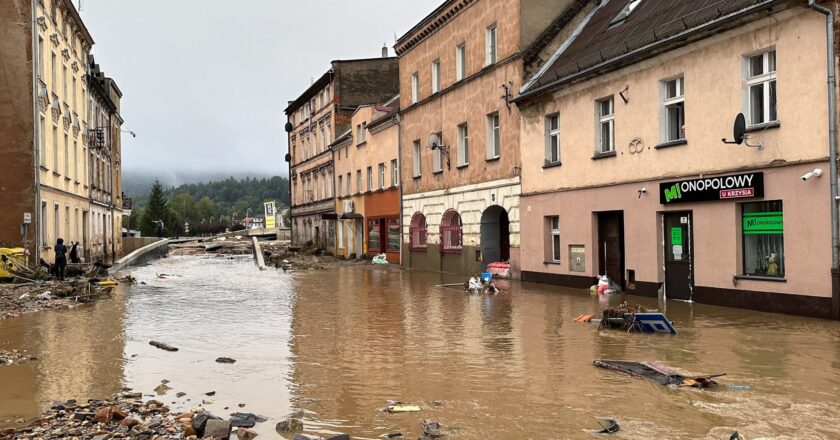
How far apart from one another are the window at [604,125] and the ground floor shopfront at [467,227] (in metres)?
4.44

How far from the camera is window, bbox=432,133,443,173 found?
30266mm

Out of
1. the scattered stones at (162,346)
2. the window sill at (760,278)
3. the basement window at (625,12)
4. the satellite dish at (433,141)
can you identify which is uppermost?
the basement window at (625,12)

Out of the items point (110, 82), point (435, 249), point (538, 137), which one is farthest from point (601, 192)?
point (110, 82)

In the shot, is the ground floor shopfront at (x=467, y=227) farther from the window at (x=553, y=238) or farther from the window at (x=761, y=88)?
the window at (x=761, y=88)

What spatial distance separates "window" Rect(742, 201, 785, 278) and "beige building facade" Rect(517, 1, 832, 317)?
0.03 meters

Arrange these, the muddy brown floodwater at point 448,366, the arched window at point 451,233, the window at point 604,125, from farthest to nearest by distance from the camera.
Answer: the arched window at point 451,233 → the window at point 604,125 → the muddy brown floodwater at point 448,366

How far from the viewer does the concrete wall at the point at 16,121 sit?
25453 mm

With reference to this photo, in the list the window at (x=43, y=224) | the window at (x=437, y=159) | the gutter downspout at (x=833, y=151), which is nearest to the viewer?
the gutter downspout at (x=833, y=151)

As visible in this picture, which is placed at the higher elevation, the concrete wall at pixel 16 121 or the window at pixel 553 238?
the concrete wall at pixel 16 121

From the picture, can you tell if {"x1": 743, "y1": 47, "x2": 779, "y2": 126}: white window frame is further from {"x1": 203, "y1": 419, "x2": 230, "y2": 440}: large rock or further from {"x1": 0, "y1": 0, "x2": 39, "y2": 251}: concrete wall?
{"x1": 0, "y1": 0, "x2": 39, "y2": 251}: concrete wall

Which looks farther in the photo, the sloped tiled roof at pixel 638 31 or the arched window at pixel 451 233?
the arched window at pixel 451 233

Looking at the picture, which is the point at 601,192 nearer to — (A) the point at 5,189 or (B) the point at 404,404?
(B) the point at 404,404

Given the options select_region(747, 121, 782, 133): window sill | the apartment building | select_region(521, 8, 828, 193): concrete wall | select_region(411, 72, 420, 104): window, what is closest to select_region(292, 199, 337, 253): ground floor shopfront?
the apartment building

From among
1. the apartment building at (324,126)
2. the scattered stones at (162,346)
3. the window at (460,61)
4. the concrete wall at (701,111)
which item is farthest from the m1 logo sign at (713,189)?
the apartment building at (324,126)
